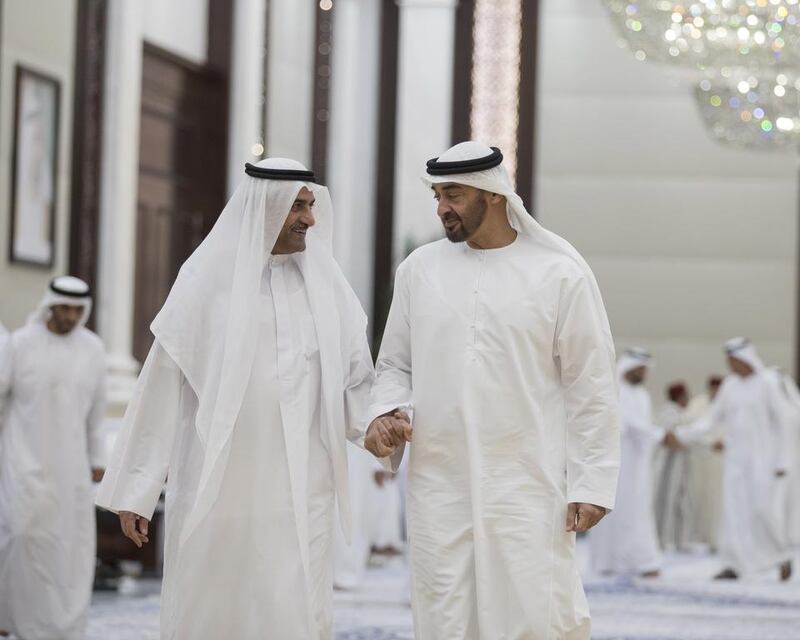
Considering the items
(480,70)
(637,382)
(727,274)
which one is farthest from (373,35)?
(637,382)

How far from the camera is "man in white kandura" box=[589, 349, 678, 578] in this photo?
33.4 ft

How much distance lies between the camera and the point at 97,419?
22.6ft

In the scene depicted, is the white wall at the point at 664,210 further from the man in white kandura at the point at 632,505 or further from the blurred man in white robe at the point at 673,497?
the man in white kandura at the point at 632,505

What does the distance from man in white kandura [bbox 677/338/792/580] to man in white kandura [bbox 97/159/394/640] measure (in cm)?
656

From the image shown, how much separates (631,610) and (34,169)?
364cm

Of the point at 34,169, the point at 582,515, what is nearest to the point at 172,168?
the point at 34,169

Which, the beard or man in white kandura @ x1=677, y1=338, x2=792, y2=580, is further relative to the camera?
man in white kandura @ x1=677, y1=338, x2=792, y2=580

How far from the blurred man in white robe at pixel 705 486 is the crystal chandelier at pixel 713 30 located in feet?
14.3

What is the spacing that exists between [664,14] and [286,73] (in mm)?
4172

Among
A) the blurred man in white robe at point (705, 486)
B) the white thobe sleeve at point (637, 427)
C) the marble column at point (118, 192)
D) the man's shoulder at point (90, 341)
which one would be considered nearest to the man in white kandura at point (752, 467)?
the white thobe sleeve at point (637, 427)

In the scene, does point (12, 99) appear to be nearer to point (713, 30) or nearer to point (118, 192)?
point (118, 192)

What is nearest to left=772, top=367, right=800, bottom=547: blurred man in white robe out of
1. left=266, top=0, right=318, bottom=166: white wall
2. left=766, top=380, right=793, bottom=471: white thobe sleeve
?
left=766, top=380, right=793, bottom=471: white thobe sleeve

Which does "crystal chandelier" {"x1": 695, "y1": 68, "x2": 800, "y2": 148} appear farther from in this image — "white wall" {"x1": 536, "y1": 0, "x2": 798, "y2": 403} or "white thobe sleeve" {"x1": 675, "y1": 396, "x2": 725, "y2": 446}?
"white wall" {"x1": 536, "y1": 0, "x2": 798, "y2": 403}

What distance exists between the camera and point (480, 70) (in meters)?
14.5
